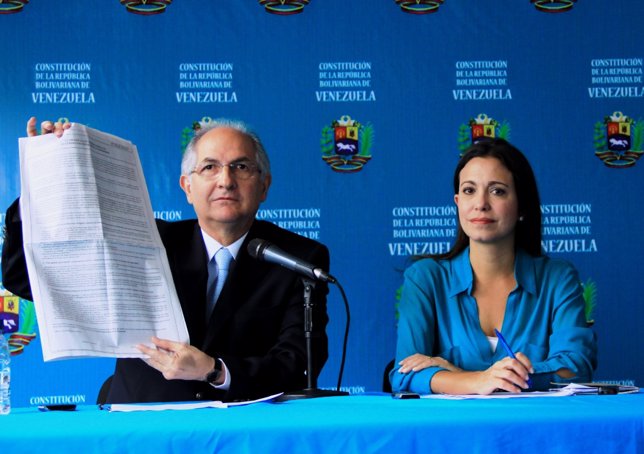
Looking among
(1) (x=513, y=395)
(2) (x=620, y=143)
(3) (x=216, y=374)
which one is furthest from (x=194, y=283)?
(2) (x=620, y=143)

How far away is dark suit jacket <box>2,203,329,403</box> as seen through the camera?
212 centimetres

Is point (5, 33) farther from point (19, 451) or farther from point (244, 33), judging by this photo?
point (19, 451)

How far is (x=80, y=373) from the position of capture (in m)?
3.55

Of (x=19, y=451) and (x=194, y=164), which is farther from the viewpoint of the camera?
(x=194, y=164)

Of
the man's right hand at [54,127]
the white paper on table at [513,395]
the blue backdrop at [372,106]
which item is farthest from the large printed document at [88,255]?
the blue backdrop at [372,106]

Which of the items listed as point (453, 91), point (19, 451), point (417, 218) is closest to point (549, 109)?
point (453, 91)

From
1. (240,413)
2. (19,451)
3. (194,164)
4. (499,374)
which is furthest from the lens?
(194,164)

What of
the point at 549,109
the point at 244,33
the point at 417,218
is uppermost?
the point at 244,33

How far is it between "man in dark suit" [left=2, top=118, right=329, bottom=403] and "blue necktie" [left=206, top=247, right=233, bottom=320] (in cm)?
2

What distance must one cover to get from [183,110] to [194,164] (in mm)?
1390

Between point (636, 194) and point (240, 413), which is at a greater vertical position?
point (636, 194)

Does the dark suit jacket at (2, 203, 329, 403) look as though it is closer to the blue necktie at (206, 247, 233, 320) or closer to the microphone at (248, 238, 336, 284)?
the blue necktie at (206, 247, 233, 320)

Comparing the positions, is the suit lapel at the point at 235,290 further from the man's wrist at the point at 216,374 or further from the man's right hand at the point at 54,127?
the man's right hand at the point at 54,127

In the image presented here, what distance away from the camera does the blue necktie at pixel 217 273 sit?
2.32 m
